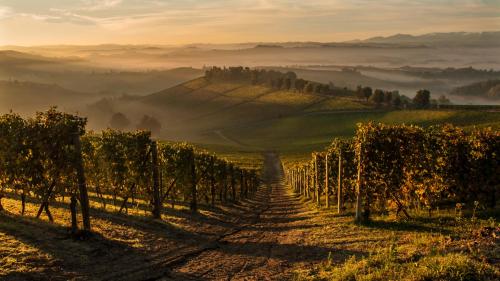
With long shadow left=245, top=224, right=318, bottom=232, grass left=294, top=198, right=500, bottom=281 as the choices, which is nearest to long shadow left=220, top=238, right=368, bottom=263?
grass left=294, top=198, right=500, bottom=281

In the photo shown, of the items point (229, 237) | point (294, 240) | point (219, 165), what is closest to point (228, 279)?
point (294, 240)

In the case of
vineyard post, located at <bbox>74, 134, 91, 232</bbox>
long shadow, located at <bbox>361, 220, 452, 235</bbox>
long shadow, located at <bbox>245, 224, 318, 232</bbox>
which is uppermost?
vineyard post, located at <bbox>74, 134, 91, 232</bbox>

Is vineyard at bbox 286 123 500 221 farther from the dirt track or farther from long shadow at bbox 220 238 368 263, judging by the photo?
long shadow at bbox 220 238 368 263

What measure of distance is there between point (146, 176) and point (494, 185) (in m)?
22.3

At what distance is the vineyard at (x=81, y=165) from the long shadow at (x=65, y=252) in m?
0.99

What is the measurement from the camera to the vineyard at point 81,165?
20656 millimetres

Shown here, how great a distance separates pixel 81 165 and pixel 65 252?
4733 millimetres

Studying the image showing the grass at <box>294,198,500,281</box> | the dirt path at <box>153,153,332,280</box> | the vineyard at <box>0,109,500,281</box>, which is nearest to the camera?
the grass at <box>294,198,500,281</box>

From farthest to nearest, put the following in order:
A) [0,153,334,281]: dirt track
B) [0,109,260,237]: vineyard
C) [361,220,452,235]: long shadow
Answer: [361,220,452,235]: long shadow
[0,109,260,237]: vineyard
[0,153,334,281]: dirt track

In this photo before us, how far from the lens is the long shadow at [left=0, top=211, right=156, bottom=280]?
15.2m

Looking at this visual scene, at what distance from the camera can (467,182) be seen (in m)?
27.8

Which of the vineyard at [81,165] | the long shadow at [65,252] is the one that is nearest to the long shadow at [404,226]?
the long shadow at [65,252]

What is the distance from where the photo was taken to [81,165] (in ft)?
67.7

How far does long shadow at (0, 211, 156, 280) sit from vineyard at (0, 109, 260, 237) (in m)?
0.99
